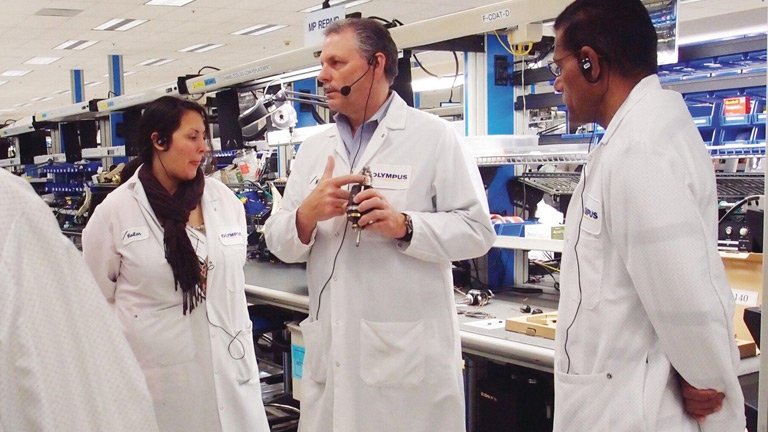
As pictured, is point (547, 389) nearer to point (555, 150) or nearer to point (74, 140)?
point (555, 150)

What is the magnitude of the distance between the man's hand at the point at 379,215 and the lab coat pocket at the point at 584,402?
53 centimetres

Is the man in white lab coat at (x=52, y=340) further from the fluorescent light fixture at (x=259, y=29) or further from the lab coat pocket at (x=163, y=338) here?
the fluorescent light fixture at (x=259, y=29)

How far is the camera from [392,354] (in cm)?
186

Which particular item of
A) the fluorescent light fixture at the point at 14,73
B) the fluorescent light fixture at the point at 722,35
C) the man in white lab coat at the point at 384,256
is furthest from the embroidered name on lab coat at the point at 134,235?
the fluorescent light fixture at the point at 14,73

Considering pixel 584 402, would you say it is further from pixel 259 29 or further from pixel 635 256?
pixel 259 29

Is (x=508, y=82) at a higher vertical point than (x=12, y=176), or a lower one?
higher

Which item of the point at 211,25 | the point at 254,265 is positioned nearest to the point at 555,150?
the point at 254,265

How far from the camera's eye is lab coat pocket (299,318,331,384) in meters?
1.95

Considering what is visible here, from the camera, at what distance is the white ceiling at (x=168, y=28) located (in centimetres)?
873

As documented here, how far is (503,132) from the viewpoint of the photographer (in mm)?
3236

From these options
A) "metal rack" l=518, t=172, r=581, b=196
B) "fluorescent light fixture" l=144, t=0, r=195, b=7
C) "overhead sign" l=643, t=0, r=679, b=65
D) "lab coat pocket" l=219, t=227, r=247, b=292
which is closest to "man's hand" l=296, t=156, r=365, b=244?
"lab coat pocket" l=219, t=227, r=247, b=292

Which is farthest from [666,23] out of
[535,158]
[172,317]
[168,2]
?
[168,2]

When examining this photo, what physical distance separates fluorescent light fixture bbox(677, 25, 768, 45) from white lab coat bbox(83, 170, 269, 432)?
187 cm

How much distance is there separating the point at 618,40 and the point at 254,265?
3.17 m
